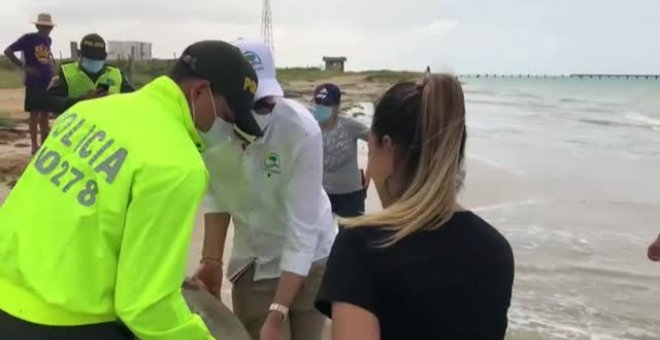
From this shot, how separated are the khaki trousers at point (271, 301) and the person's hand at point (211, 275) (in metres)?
0.08

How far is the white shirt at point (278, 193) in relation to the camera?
308cm

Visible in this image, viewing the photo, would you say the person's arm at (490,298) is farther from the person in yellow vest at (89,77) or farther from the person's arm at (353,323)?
the person in yellow vest at (89,77)

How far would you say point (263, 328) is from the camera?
A: 3119 mm

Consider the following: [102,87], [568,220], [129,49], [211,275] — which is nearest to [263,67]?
[211,275]

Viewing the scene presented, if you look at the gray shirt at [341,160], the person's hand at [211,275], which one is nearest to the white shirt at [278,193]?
the person's hand at [211,275]

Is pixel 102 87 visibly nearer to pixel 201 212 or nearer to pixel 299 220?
pixel 201 212

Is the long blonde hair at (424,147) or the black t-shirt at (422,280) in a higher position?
the long blonde hair at (424,147)

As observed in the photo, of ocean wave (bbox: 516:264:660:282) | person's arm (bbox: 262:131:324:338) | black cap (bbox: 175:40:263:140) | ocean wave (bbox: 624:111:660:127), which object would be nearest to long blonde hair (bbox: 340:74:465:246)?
black cap (bbox: 175:40:263:140)

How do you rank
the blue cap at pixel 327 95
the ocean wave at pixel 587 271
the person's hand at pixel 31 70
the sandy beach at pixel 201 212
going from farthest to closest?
the person's hand at pixel 31 70 → the ocean wave at pixel 587 271 → the sandy beach at pixel 201 212 → the blue cap at pixel 327 95

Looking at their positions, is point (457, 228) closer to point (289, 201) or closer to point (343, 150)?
point (289, 201)

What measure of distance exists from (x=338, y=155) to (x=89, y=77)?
3.11 metres

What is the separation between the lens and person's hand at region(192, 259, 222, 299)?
3.40 metres

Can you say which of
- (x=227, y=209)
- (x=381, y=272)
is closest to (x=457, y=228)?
(x=381, y=272)

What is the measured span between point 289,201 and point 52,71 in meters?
8.31
